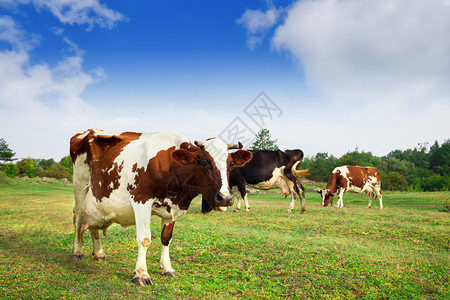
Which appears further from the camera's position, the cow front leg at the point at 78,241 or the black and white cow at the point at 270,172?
the black and white cow at the point at 270,172

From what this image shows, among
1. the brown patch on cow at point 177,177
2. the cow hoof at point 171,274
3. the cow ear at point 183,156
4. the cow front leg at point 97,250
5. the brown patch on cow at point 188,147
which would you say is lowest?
the cow hoof at point 171,274

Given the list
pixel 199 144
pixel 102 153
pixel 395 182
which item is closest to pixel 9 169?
pixel 102 153

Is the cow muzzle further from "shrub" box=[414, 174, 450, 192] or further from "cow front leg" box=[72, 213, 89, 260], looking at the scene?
"shrub" box=[414, 174, 450, 192]

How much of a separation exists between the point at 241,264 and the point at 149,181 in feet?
8.58

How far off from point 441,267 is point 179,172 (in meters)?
5.63

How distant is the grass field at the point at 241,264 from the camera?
15.9 feet

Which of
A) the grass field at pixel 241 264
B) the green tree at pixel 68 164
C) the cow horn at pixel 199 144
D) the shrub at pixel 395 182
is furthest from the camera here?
the green tree at pixel 68 164

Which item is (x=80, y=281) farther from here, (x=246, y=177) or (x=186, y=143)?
(x=246, y=177)

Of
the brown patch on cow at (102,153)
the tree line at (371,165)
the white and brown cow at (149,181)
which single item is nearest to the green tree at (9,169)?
the tree line at (371,165)

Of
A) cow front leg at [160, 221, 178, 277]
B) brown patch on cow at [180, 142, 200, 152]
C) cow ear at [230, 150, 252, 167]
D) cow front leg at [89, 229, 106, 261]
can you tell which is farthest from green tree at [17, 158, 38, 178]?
cow ear at [230, 150, 252, 167]

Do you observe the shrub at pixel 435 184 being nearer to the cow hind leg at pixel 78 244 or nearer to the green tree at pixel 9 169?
the cow hind leg at pixel 78 244

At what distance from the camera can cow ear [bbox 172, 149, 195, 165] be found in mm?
A: 5261

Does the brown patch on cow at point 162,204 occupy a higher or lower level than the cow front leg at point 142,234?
higher

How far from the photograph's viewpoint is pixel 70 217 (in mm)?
11906
